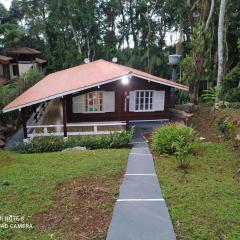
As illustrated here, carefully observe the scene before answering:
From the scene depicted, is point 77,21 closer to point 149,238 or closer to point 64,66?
point 64,66

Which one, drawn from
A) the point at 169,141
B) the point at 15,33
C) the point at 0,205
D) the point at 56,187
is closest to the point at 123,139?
the point at 169,141

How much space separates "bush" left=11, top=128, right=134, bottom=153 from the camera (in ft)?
39.5

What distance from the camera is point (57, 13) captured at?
32094mm

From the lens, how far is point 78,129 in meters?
14.6

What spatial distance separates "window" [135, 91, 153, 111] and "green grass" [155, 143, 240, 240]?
6.78 metres

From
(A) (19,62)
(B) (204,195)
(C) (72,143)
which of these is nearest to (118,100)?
(C) (72,143)

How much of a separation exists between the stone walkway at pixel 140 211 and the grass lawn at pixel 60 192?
0.70 feet

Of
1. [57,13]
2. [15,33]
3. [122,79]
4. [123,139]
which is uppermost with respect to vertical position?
[57,13]

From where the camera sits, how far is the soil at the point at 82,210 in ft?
17.4

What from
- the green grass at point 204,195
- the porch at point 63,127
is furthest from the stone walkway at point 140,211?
the porch at point 63,127

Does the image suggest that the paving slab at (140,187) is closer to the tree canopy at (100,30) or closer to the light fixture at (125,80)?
the light fixture at (125,80)

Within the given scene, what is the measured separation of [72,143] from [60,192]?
18.2 ft

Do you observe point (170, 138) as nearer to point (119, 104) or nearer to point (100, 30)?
point (119, 104)

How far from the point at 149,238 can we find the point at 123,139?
7.40m
